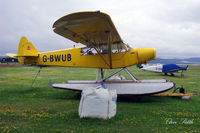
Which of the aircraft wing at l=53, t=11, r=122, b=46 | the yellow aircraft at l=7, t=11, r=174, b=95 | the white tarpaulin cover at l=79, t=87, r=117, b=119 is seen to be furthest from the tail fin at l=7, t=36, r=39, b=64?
the white tarpaulin cover at l=79, t=87, r=117, b=119

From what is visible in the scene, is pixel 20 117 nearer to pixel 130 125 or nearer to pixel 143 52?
pixel 130 125

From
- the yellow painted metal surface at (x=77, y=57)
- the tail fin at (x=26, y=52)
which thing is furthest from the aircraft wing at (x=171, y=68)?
the tail fin at (x=26, y=52)

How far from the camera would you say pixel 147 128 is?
4.19m

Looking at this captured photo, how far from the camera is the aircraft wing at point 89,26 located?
554 cm

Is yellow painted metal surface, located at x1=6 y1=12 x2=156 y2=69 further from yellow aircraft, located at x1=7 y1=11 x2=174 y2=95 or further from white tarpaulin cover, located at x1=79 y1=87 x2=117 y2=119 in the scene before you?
white tarpaulin cover, located at x1=79 y1=87 x2=117 y2=119

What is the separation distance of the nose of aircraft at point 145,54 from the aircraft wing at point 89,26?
117 centimetres

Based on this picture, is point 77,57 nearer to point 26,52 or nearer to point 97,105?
point 26,52

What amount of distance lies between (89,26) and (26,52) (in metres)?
5.21

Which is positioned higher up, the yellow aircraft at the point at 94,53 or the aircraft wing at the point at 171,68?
the yellow aircraft at the point at 94,53

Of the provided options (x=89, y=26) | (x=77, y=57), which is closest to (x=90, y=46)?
(x=77, y=57)

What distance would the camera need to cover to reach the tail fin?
9703 mm

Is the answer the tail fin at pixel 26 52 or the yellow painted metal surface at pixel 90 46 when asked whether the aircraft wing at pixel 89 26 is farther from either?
the tail fin at pixel 26 52

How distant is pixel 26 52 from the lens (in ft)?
32.3

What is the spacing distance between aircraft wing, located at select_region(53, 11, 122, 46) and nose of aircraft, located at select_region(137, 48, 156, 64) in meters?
1.17
